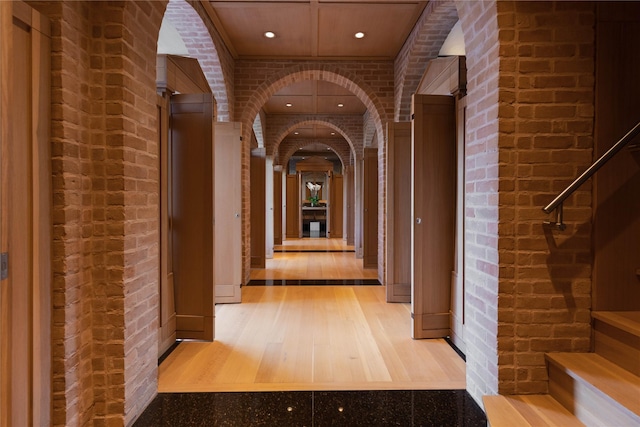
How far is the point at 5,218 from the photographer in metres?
1.42

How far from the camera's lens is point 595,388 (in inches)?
75.8

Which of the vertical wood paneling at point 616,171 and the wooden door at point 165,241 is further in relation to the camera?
the wooden door at point 165,241

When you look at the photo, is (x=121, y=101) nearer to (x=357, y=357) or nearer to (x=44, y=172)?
(x=44, y=172)

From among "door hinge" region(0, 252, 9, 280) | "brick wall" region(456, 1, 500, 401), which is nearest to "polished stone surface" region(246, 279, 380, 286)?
"brick wall" region(456, 1, 500, 401)

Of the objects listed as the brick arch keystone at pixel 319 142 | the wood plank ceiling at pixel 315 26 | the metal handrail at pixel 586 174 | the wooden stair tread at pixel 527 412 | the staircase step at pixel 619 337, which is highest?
the wood plank ceiling at pixel 315 26

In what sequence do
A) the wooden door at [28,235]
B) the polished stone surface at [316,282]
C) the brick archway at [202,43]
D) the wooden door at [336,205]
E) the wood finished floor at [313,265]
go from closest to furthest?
the wooden door at [28,235], the brick archway at [202,43], the polished stone surface at [316,282], the wood finished floor at [313,265], the wooden door at [336,205]

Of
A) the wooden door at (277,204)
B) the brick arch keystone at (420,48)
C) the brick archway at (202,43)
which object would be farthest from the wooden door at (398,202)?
the wooden door at (277,204)

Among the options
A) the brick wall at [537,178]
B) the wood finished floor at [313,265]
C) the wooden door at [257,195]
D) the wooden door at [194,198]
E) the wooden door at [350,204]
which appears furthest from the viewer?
the wooden door at [350,204]

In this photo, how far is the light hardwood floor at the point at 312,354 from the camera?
291 cm

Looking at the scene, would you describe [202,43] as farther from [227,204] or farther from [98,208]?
[98,208]

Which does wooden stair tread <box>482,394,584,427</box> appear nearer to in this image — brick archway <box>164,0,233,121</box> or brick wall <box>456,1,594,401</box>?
brick wall <box>456,1,594,401</box>

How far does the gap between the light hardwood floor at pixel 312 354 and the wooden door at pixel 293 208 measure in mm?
8514

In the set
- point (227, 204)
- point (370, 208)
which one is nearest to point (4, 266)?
point (227, 204)

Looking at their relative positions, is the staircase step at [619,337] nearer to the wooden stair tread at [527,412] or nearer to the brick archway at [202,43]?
the wooden stair tread at [527,412]
